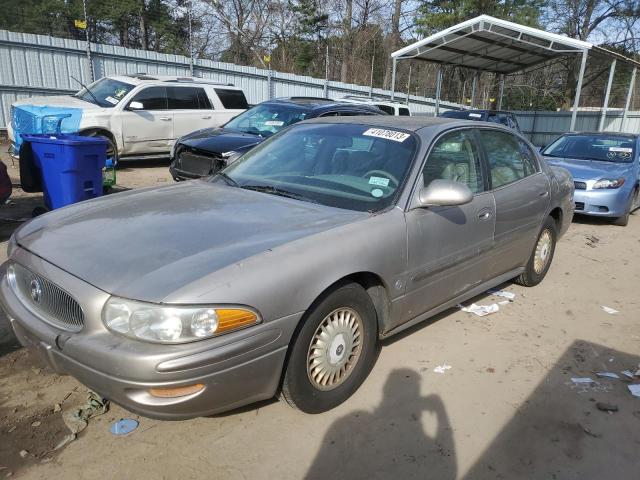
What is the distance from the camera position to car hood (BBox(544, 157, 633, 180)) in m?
8.17

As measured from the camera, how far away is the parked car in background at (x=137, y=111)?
9477 mm

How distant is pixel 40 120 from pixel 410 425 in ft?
27.5

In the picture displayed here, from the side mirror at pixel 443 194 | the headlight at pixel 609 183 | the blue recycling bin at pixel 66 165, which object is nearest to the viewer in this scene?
the side mirror at pixel 443 194

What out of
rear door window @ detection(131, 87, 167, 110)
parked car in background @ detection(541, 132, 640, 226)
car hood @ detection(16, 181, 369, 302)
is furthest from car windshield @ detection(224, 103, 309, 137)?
car hood @ detection(16, 181, 369, 302)

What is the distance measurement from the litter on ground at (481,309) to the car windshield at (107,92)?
857 cm

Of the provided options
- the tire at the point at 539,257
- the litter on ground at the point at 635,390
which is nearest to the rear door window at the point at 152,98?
the tire at the point at 539,257

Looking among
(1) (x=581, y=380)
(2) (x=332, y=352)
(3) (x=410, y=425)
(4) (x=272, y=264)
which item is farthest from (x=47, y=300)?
(1) (x=581, y=380)

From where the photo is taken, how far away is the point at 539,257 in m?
5.10

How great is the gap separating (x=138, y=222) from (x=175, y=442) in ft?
4.01

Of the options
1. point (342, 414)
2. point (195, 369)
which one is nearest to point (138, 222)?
point (195, 369)

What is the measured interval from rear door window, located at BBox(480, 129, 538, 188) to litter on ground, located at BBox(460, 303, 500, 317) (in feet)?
3.74

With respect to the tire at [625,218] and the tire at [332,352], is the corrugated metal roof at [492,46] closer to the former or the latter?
the tire at [625,218]

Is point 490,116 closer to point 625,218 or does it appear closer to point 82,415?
point 625,218

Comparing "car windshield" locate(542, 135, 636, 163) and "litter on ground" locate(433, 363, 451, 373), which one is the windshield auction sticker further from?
"car windshield" locate(542, 135, 636, 163)
